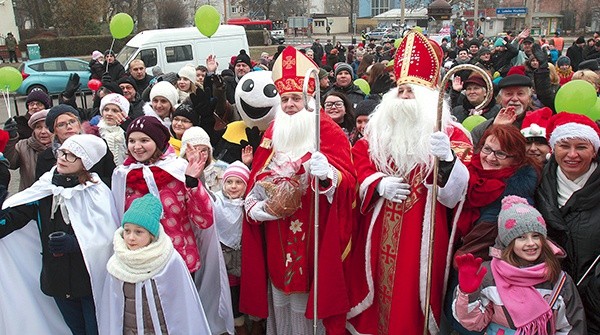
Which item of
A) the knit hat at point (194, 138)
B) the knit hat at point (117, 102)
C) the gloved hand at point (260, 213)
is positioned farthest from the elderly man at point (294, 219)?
the knit hat at point (117, 102)

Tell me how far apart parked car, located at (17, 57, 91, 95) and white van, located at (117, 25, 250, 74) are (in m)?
3.48

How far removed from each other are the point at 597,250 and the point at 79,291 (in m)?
3.17

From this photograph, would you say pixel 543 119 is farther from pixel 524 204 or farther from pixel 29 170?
pixel 29 170

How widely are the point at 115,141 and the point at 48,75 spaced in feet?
49.1

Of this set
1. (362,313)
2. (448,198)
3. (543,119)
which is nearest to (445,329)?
(362,313)

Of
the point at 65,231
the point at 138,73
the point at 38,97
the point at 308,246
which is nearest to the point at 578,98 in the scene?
the point at 308,246

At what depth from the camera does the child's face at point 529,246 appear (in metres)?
2.76

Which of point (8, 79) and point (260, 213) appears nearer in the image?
point (260, 213)

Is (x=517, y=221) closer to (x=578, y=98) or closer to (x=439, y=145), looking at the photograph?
(x=439, y=145)

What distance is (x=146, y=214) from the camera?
3100mm

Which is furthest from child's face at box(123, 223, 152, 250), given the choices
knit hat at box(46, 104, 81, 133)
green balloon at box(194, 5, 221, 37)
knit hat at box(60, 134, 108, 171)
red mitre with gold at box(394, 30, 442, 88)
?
green balloon at box(194, 5, 221, 37)

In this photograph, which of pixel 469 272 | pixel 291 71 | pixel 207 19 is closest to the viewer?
pixel 469 272

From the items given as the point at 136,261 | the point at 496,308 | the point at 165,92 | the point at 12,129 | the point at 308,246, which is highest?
the point at 165,92

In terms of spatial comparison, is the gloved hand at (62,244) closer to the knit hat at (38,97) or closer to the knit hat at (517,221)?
the knit hat at (517,221)
